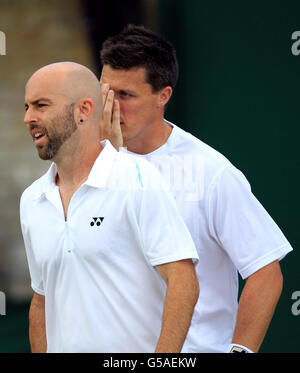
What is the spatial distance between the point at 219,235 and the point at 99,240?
802 millimetres

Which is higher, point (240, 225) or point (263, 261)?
point (240, 225)

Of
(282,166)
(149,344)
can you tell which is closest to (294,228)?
Result: (282,166)

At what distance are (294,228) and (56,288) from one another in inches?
98.1

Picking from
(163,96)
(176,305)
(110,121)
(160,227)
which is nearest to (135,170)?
(160,227)

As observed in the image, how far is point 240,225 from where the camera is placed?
337 centimetres

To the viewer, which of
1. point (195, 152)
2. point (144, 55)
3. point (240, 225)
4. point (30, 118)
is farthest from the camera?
point (144, 55)

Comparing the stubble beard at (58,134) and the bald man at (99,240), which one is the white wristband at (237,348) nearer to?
the bald man at (99,240)

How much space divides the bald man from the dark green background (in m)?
2.31

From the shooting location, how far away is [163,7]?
507 centimetres

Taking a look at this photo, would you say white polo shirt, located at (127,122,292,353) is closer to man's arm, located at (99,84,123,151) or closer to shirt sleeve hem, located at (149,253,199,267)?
man's arm, located at (99,84,123,151)

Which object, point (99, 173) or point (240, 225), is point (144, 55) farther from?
point (99, 173)

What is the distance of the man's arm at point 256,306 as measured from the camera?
3.31 m

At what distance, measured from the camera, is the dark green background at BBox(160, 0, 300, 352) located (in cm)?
504
